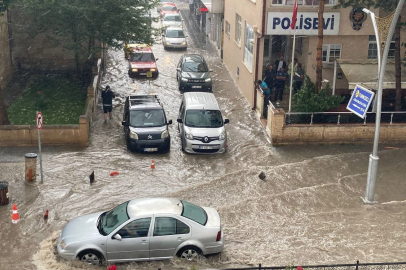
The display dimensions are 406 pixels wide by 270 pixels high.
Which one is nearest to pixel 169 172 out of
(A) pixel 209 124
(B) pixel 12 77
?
(A) pixel 209 124

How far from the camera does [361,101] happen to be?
56.2 feet

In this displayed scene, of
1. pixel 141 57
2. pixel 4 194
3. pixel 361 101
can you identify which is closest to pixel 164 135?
pixel 4 194

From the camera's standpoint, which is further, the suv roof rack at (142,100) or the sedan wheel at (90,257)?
the suv roof rack at (142,100)

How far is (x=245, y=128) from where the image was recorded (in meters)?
23.2

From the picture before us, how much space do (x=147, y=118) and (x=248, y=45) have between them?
27.2ft

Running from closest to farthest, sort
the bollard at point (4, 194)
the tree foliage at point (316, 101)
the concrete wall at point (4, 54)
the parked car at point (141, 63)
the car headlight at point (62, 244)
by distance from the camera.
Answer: the car headlight at point (62, 244)
the bollard at point (4, 194)
the tree foliage at point (316, 101)
the concrete wall at point (4, 54)
the parked car at point (141, 63)

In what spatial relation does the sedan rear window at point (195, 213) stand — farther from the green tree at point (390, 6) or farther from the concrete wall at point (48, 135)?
the green tree at point (390, 6)

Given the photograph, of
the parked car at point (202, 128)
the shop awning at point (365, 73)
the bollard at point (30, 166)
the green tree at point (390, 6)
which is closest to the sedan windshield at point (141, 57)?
the parked car at point (202, 128)

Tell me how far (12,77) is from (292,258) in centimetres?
2234

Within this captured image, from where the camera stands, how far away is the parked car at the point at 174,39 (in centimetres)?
3906

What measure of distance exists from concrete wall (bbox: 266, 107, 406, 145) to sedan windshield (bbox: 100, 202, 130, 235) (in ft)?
30.7

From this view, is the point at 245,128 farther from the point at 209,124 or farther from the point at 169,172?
the point at 169,172

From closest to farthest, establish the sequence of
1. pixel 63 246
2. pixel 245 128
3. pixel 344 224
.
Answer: pixel 63 246 < pixel 344 224 < pixel 245 128

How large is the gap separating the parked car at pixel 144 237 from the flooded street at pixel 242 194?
28 cm
